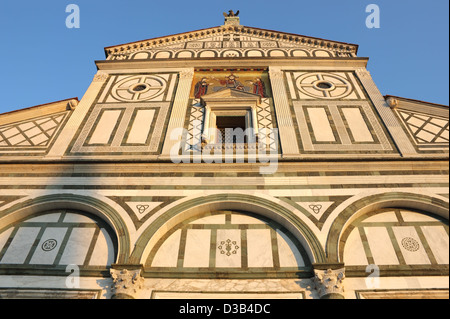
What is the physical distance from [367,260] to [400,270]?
555mm

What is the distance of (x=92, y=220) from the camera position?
7.70 meters

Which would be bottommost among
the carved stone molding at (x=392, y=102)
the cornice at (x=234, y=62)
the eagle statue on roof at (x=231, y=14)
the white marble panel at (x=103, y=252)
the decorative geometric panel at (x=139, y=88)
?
the white marble panel at (x=103, y=252)

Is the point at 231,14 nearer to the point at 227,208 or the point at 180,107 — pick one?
the point at 180,107

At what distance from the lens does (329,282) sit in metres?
6.33

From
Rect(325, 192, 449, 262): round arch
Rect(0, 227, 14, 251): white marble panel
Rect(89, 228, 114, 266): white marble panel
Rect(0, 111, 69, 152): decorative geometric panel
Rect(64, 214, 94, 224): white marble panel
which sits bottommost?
Rect(89, 228, 114, 266): white marble panel

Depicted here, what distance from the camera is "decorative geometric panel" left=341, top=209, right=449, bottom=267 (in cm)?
689

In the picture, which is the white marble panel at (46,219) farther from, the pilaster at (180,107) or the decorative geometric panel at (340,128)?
the decorative geometric panel at (340,128)

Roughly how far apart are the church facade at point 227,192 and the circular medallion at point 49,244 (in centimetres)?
3

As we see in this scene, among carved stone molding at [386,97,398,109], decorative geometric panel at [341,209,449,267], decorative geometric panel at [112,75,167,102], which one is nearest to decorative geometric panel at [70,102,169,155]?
decorative geometric panel at [112,75,167,102]

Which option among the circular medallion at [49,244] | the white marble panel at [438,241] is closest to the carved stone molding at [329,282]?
the white marble panel at [438,241]

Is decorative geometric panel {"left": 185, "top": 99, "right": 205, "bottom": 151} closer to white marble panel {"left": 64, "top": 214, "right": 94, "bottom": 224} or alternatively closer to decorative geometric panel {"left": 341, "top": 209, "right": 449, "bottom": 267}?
white marble panel {"left": 64, "top": 214, "right": 94, "bottom": 224}

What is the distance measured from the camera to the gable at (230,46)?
12.9m

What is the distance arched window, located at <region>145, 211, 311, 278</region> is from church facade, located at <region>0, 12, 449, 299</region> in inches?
1.0

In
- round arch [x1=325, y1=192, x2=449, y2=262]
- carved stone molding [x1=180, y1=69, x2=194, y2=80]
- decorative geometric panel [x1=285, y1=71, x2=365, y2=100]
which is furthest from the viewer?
carved stone molding [x1=180, y1=69, x2=194, y2=80]
